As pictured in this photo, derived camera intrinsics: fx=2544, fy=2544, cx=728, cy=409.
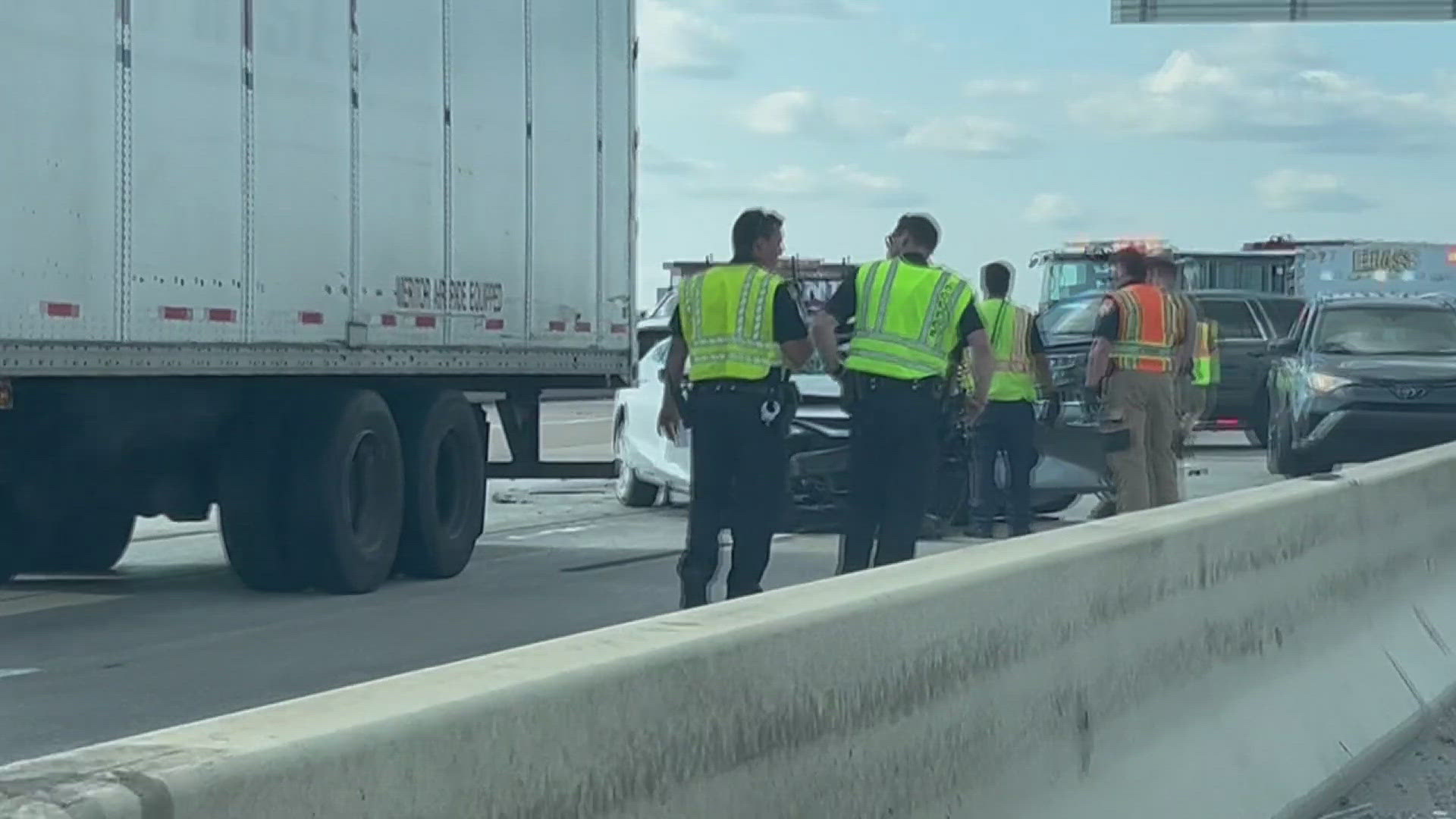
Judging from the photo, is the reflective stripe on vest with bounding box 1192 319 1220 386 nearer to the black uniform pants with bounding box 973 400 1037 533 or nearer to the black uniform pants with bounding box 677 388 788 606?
the black uniform pants with bounding box 973 400 1037 533

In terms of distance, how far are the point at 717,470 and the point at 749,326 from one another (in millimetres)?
583

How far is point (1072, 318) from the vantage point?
24.8 meters

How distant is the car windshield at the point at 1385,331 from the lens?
71.6 feet

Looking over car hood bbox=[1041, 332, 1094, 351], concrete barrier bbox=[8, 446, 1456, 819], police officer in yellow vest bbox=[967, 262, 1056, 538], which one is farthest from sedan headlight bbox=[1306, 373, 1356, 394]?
concrete barrier bbox=[8, 446, 1456, 819]

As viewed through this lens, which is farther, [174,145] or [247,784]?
[174,145]

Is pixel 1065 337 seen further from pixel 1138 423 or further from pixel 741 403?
pixel 741 403

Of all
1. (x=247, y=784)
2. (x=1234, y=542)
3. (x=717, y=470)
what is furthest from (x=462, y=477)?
(x=247, y=784)

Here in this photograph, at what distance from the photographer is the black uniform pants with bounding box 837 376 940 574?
33.7 ft

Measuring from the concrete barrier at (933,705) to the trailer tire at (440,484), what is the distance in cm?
621

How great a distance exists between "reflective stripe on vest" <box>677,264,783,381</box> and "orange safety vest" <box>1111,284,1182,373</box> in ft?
12.7

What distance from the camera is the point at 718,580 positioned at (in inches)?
521

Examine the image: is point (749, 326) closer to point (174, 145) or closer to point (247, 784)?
point (174, 145)

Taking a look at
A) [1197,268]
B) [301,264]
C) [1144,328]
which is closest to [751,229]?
[301,264]

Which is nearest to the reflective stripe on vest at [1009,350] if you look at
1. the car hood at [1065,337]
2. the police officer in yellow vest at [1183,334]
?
the police officer in yellow vest at [1183,334]
